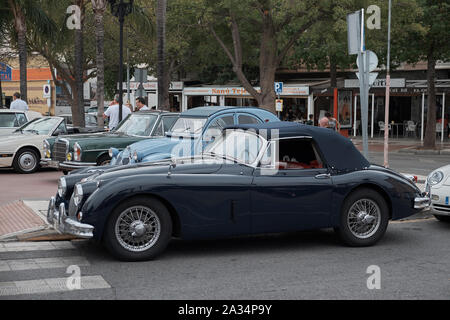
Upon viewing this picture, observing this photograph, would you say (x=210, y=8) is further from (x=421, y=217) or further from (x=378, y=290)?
(x=378, y=290)

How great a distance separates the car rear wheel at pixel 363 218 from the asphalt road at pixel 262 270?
14cm

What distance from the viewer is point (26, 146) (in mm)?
16266

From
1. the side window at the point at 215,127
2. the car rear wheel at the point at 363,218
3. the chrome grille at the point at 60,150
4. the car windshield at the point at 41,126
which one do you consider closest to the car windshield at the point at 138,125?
the chrome grille at the point at 60,150

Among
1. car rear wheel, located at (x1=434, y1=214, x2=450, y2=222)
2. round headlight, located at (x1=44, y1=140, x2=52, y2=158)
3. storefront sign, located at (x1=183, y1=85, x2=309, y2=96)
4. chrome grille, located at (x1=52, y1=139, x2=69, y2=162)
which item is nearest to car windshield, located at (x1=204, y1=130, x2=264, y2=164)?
car rear wheel, located at (x1=434, y1=214, x2=450, y2=222)

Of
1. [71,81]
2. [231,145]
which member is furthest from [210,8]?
[231,145]

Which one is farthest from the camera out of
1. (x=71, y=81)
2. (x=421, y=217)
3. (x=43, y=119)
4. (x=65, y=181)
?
(x=71, y=81)

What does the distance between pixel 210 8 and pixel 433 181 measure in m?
17.5

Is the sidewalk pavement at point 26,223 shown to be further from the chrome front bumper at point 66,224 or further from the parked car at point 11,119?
the parked car at point 11,119

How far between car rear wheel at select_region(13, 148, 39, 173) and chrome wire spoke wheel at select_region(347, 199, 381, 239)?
10657 mm

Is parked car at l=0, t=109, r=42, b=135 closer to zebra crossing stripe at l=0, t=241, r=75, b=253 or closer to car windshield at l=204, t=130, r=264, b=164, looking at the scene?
zebra crossing stripe at l=0, t=241, r=75, b=253

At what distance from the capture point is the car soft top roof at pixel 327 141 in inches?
306
